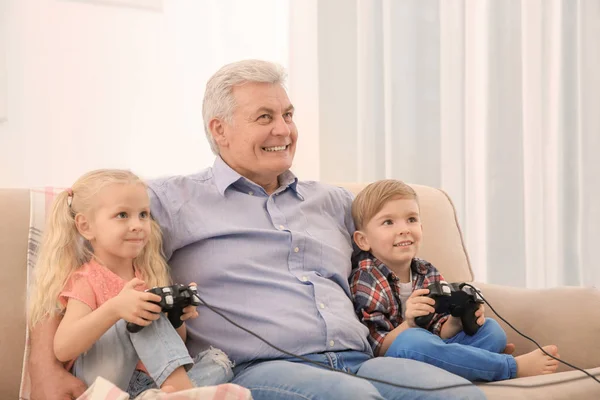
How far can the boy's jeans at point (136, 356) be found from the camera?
151cm

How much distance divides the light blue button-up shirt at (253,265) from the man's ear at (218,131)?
2.2 inches

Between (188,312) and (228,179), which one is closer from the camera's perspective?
(188,312)

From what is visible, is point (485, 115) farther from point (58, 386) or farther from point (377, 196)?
point (58, 386)

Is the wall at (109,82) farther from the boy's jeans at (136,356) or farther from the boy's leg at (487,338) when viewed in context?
the boy's leg at (487,338)

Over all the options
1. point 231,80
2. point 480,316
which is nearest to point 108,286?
point 231,80

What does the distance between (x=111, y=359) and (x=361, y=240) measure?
0.77m

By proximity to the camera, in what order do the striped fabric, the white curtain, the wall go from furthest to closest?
the wall → the white curtain → the striped fabric

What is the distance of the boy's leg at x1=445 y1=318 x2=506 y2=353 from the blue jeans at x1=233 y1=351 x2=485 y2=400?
0.24 meters

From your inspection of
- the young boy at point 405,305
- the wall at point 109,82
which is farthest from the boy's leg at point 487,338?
the wall at point 109,82

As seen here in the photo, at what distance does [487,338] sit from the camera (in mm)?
1837

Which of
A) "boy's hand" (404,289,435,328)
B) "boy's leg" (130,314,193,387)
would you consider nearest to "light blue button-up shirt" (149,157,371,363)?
"boy's hand" (404,289,435,328)

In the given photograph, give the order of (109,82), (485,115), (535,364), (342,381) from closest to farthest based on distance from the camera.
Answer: (342,381)
(535,364)
(485,115)
(109,82)

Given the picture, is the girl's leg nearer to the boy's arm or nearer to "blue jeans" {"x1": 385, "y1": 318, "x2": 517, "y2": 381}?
the boy's arm

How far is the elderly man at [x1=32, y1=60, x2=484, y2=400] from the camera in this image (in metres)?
1.61
